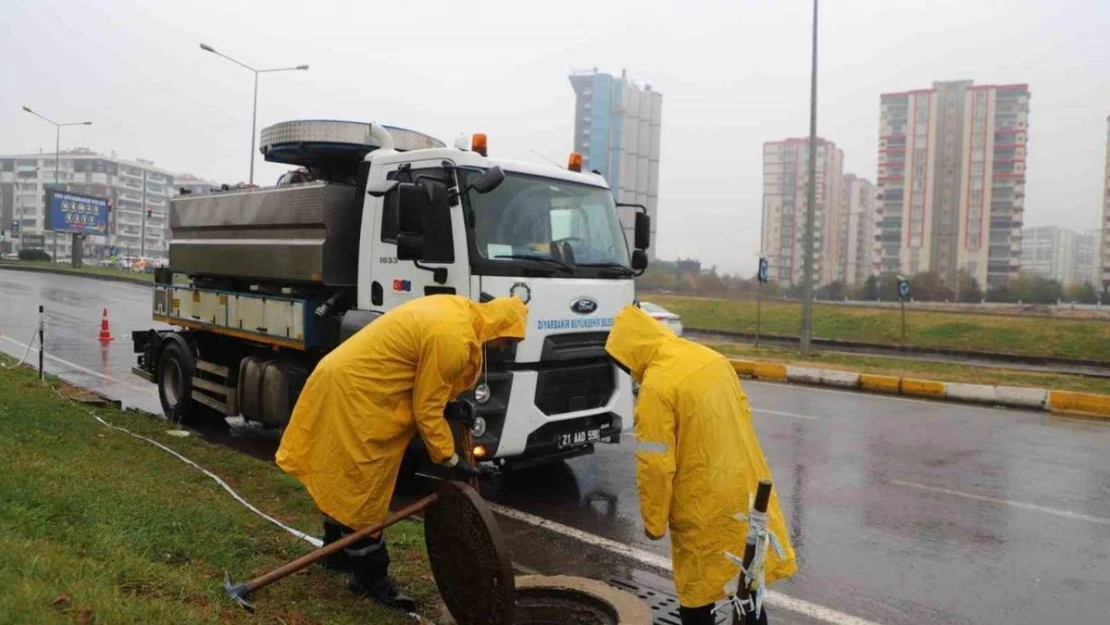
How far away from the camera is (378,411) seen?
3908 millimetres

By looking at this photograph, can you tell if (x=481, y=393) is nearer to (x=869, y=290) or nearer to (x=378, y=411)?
(x=378, y=411)

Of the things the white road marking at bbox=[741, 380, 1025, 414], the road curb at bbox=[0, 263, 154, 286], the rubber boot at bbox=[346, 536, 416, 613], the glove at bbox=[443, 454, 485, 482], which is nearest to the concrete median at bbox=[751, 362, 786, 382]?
the white road marking at bbox=[741, 380, 1025, 414]

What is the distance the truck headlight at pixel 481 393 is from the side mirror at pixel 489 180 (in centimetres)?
136

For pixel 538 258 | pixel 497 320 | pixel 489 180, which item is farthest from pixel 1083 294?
pixel 497 320

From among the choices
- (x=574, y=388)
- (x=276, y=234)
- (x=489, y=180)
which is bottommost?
(x=574, y=388)

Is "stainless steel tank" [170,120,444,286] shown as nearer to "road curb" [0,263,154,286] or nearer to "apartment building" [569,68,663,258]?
"apartment building" [569,68,663,258]

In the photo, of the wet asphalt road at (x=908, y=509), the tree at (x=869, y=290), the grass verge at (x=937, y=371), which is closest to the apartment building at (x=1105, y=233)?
the tree at (x=869, y=290)

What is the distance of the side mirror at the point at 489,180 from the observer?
5730 mm

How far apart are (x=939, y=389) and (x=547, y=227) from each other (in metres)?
9.55

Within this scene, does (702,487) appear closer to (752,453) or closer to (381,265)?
(752,453)

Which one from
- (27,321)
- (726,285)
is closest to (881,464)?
(27,321)

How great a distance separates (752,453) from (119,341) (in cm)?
1680

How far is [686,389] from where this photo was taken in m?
3.16

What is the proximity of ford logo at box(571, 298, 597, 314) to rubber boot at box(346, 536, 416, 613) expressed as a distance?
2.48m
